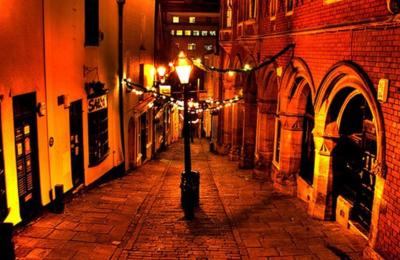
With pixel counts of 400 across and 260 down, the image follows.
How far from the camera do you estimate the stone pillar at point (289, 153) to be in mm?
13039

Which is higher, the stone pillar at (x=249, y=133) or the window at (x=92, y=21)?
the window at (x=92, y=21)

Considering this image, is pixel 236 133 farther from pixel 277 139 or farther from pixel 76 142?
pixel 76 142

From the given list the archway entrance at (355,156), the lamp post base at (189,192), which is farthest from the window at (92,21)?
the archway entrance at (355,156)

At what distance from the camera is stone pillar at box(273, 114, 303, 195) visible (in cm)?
1304

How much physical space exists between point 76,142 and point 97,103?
190 centimetres

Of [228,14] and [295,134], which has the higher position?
[228,14]

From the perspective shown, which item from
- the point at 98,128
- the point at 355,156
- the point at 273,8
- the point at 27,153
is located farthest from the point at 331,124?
the point at 98,128

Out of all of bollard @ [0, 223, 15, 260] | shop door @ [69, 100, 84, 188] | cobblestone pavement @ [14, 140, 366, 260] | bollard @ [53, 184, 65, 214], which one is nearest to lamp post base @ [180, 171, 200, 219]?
cobblestone pavement @ [14, 140, 366, 260]

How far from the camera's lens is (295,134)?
13.1 meters

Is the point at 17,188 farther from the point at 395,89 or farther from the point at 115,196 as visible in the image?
the point at 395,89

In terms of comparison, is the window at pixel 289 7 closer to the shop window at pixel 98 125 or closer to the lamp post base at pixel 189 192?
the lamp post base at pixel 189 192

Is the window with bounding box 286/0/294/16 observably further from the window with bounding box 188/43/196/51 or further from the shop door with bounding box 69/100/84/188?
the window with bounding box 188/43/196/51

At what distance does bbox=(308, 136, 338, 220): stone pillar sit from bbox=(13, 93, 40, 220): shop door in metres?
6.50

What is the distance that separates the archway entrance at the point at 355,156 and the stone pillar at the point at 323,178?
0.43ft
